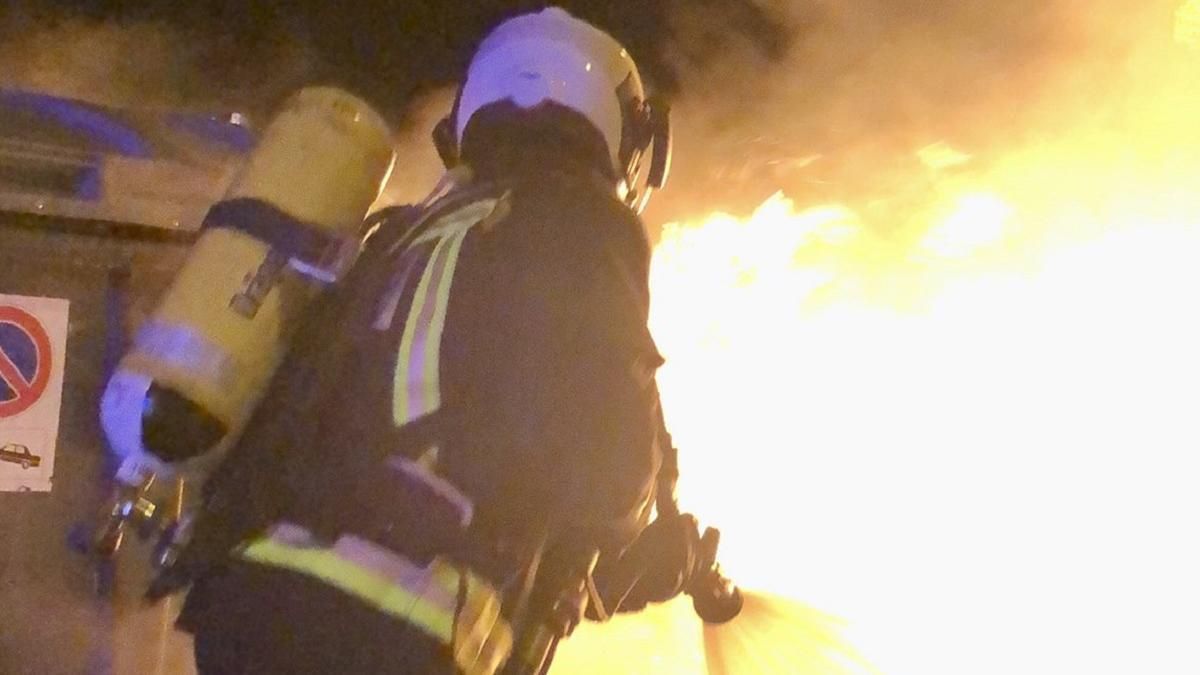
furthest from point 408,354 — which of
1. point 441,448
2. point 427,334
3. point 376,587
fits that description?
point 376,587

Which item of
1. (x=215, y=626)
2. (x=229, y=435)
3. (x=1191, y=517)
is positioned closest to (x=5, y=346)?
(x=229, y=435)

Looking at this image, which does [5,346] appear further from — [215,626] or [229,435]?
[215,626]

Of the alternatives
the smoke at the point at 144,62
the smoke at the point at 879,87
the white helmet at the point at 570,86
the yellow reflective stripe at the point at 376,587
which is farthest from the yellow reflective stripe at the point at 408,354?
the smoke at the point at 879,87

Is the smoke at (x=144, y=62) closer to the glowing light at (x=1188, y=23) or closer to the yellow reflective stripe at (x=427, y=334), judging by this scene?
the yellow reflective stripe at (x=427, y=334)

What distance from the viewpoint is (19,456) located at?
192 cm

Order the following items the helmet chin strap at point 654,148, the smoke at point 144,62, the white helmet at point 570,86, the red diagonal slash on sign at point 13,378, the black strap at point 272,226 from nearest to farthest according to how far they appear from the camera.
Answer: the black strap at point 272,226 → the red diagonal slash on sign at point 13,378 → the white helmet at point 570,86 → the helmet chin strap at point 654,148 → the smoke at point 144,62

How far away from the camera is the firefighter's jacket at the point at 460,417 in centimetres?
151

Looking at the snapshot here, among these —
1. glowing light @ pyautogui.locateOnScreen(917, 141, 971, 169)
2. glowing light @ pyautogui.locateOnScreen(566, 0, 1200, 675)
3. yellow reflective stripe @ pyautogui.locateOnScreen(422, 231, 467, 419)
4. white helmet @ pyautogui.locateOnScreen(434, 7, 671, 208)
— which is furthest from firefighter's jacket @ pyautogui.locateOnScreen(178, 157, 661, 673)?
glowing light @ pyautogui.locateOnScreen(917, 141, 971, 169)

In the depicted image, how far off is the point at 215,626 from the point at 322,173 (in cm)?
73

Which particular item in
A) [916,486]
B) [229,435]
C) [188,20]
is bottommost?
[229,435]

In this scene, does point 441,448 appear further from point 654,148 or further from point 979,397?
point 979,397

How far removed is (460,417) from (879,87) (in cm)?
237

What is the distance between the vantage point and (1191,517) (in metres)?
3.14

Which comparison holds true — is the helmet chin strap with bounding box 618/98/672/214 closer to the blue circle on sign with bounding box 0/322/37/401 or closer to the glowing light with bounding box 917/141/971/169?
the blue circle on sign with bounding box 0/322/37/401
